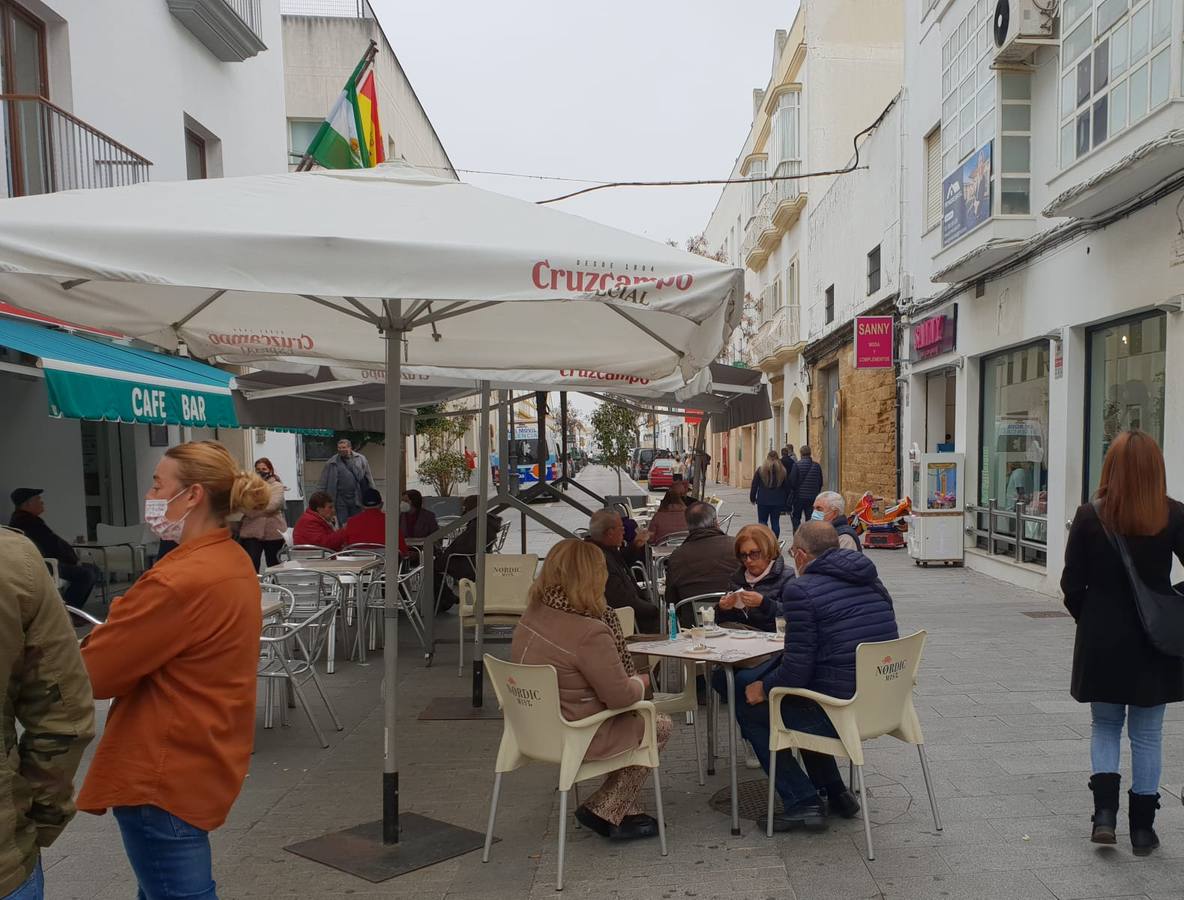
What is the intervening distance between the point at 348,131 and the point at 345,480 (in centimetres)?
547

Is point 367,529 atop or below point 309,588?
atop

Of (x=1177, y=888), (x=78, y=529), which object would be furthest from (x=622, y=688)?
(x=78, y=529)

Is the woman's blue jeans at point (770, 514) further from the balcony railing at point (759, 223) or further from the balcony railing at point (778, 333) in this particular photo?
the balcony railing at point (759, 223)

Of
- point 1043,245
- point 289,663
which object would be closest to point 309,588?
point 289,663

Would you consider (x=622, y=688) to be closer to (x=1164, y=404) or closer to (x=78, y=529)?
(x=1164, y=404)

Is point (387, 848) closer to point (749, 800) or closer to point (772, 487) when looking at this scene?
point (749, 800)

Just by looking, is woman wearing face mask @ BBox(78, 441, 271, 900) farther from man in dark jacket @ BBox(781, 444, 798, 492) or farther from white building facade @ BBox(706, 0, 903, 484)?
white building facade @ BBox(706, 0, 903, 484)

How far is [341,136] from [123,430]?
26.2ft

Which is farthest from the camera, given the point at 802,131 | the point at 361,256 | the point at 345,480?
the point at 802,131

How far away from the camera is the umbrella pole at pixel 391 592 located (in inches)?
158

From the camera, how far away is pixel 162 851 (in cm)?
237

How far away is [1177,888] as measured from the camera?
352cm

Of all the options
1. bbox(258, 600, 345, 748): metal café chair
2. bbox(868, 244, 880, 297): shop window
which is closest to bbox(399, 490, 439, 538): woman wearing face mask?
bbox(258, 600, 345, 748): metal café chair

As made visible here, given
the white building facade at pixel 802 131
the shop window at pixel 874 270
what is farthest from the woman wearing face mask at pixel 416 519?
the white building facade at pixel 802 131
